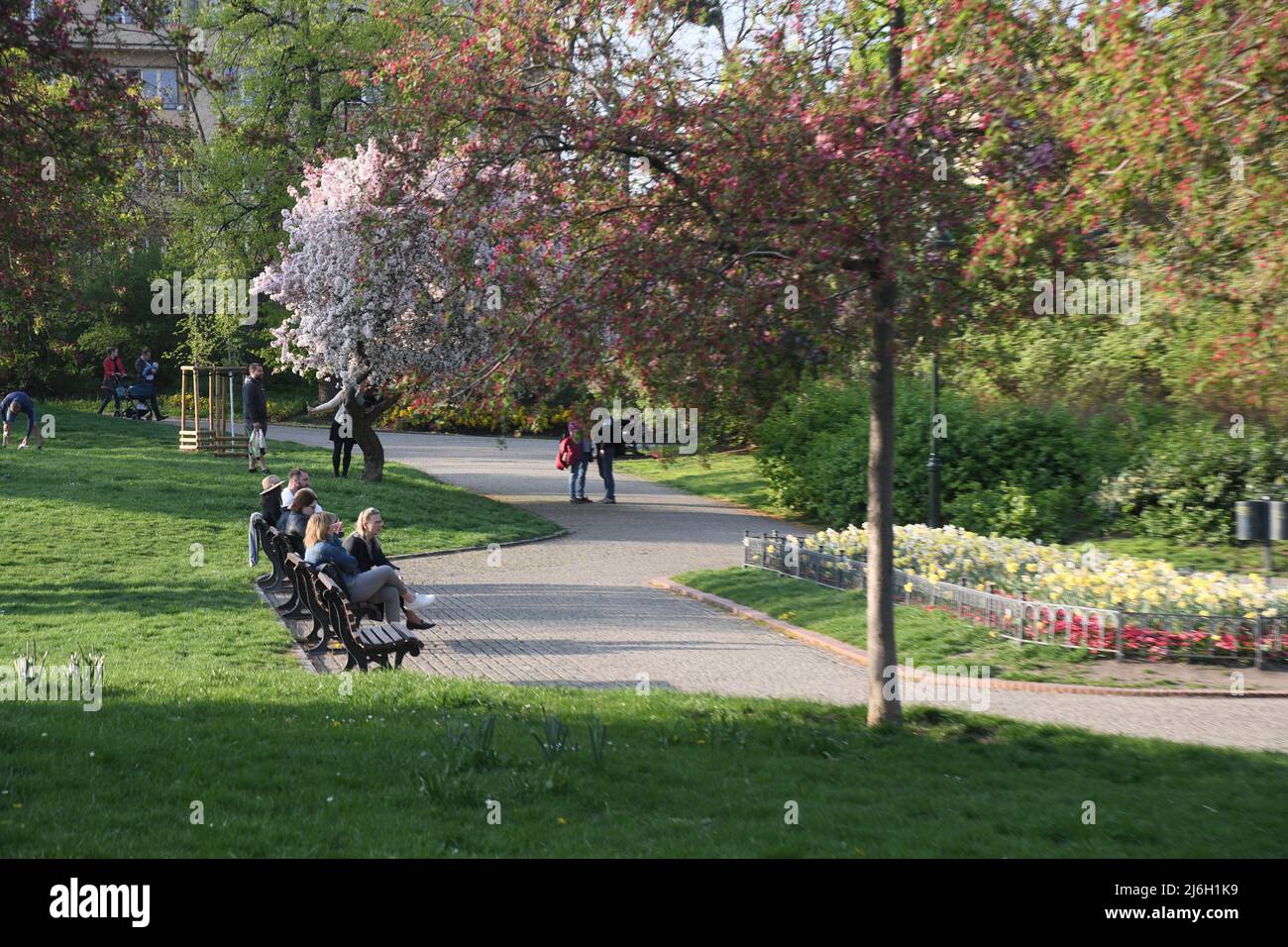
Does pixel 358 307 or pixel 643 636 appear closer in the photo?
pixel 643 636

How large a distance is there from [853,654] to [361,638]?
453 centimetres

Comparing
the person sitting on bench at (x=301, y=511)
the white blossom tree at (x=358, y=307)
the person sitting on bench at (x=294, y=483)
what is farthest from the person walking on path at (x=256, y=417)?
the person sitting on bench at (x=301, y=511)

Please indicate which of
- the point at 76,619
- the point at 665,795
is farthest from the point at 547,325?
the point at 76,619

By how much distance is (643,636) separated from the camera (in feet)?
41.5

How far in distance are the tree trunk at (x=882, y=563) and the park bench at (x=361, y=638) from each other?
13.1 feet

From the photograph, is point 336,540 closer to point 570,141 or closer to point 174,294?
point 570,141

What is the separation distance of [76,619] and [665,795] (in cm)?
833

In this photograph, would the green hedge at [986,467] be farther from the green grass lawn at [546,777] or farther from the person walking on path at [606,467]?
the green grass lawn at [546,777]

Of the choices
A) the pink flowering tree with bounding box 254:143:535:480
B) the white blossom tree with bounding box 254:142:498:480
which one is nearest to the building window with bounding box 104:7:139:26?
the pink flowering tree with bounding box 254:143:535:480

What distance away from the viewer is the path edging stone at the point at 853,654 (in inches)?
401

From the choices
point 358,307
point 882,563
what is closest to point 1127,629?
point 882,563

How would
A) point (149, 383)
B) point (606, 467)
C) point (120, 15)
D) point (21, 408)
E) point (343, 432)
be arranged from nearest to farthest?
point (120, 15) < point (343, 432) < point (606, 467) < point (21, 408) < point (149, 383)

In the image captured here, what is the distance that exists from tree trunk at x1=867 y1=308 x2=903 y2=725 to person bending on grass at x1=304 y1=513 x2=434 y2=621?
5022 millimetres

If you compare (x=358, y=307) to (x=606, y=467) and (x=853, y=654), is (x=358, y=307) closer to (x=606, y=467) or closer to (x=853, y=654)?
(x=606, y=467)
